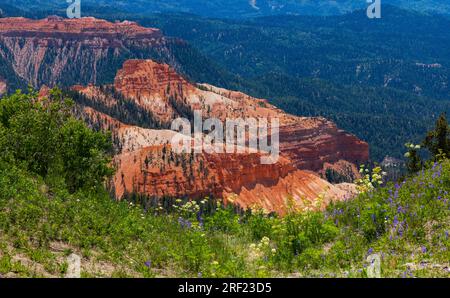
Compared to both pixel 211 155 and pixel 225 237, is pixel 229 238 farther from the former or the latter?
pixel 211 155

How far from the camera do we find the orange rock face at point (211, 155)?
77.1 meters

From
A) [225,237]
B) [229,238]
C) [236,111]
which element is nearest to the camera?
[229,238]

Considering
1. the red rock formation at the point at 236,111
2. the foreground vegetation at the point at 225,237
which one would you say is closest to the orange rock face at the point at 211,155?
the red rock formation at the point at 236,111

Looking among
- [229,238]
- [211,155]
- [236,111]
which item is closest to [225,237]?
[229,238]

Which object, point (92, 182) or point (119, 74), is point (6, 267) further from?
point (119, 74)

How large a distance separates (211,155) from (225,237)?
67549mm

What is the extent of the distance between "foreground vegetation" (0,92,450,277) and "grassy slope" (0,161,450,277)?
3 cm

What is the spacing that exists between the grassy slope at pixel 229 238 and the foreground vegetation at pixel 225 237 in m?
0.03

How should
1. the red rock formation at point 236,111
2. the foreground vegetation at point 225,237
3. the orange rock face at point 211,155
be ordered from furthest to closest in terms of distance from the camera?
the red rock formation at point 236,111 < the orange rock face at point 211,155 < the foreground vegetation at point 225,237

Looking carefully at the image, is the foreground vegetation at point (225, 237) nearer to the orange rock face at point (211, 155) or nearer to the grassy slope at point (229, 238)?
the grassy slope at point (229, 238)

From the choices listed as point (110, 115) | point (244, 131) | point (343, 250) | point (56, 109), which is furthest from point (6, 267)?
point (110, 115)

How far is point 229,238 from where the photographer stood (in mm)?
17453

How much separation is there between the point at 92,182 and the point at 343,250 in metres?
13.5
